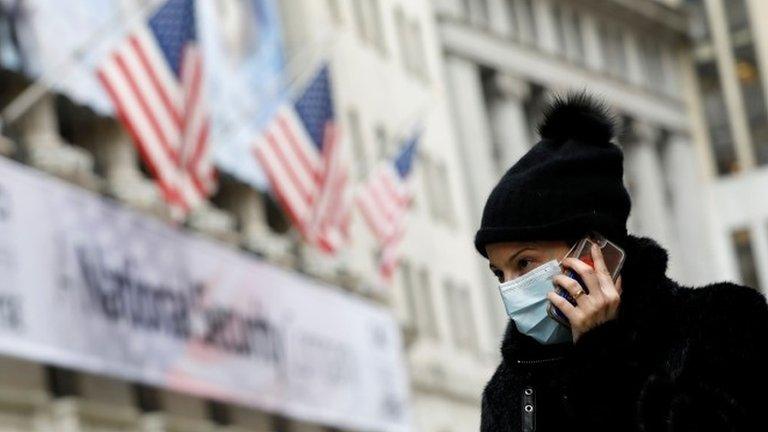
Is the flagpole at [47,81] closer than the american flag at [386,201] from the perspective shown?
Yes

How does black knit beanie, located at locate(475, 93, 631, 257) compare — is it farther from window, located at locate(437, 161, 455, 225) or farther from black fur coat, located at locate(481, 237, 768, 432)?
window, located at locate(437, 161, 455, 225)

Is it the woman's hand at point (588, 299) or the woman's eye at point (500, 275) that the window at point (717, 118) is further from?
the woman's hand at point (588, 299)

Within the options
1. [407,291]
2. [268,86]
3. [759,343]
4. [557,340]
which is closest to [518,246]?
[557,340]

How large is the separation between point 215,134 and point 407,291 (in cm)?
1553

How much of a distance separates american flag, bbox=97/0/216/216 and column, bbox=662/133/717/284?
2223 inches

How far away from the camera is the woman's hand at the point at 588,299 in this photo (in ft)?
18.1

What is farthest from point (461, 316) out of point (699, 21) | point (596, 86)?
point (699, 21)

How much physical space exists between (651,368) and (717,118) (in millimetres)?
84573

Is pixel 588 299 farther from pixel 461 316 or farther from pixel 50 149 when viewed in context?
pixel 461 316

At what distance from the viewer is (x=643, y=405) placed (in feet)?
17.5

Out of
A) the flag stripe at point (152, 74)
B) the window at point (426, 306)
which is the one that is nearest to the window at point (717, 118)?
the window at point (426, 306)

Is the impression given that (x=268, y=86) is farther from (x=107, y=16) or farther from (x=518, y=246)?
(x=518, y=246)

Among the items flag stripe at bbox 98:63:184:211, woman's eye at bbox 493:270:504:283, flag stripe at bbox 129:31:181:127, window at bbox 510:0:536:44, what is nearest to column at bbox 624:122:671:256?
window at bbox 510:0:536:44

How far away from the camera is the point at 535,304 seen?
5703mm
